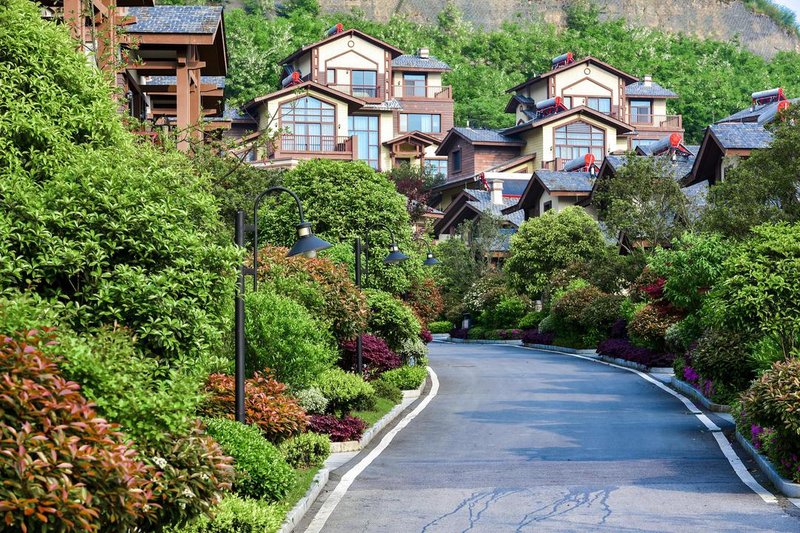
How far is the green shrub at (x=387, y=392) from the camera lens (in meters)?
30.3

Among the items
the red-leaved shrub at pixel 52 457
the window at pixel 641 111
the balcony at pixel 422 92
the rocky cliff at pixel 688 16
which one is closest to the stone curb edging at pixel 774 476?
the red-leaved shrub at pixel 52 457

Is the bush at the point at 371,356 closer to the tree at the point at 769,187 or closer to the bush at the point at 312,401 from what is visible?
the bush at the point at 312,401

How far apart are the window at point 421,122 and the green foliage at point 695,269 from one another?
67.3 m

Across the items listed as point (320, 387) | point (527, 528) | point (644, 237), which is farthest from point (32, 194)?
point (644, 237)

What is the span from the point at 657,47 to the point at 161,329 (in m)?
128

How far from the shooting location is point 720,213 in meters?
30.8

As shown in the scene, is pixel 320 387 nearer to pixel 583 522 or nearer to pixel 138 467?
pixel 583 522

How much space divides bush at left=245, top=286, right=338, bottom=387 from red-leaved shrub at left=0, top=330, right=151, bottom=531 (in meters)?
12.5

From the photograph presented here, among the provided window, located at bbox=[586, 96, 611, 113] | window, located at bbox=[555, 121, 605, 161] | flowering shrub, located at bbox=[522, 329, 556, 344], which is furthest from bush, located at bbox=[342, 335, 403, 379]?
window, located at bbox=[586, 96, 611, 113]

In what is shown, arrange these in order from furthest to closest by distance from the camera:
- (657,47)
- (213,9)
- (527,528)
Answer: (657,47)
(213,9)
(527,528)

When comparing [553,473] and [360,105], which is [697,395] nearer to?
[553,473]

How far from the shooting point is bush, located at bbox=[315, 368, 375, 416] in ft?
78.6

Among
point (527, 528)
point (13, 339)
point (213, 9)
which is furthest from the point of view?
point (213, 9)

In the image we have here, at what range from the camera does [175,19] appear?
28.5 meters
